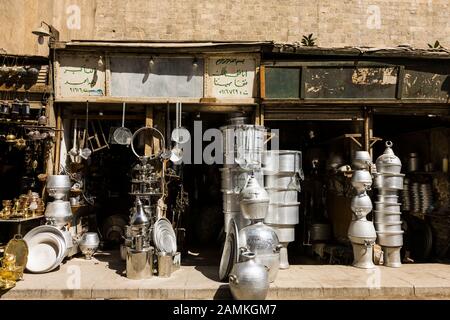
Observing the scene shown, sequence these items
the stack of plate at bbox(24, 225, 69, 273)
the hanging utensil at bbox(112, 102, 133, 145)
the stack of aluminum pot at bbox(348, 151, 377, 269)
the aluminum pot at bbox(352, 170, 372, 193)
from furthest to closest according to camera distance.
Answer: the hanging utensil at bbox(112, 102, 133, 145), the aluminum pot at bbox(352, 170, 372, 193), the stack of aluminum pot at bbox(348, 151, 377, 269), the stack of plate at bbox(24, 225, 69, 273)

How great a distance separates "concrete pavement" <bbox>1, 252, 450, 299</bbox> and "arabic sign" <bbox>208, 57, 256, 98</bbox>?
3.43 m

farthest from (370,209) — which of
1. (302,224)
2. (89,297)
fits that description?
(89,297)

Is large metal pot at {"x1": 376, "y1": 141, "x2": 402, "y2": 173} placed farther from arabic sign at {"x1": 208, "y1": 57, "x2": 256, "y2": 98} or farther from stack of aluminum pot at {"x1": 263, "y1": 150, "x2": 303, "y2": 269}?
arabic sign at {"x1": 208, "y1": 57, "x2": 256, "y2": 98}

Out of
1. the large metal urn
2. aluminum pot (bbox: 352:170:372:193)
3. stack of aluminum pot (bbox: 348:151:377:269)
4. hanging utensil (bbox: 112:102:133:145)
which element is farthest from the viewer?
hanging utensil (bbox: 112:102:133:145)

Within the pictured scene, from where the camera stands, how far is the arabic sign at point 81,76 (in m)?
7.08

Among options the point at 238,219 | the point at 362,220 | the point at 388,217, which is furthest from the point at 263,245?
the point at 388,217

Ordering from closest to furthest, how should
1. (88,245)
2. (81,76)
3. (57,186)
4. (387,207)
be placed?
1. (387,207)
2. (57,186)
3. (88,245)
4. (81,76)

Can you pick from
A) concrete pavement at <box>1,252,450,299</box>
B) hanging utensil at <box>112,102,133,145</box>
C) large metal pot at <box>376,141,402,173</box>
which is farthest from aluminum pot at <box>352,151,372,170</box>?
hanging utensil at <box>112,102,133,145</box>

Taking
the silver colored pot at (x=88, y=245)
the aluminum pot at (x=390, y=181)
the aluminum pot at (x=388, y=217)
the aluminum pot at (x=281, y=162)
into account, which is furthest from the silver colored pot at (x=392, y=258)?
the silver colored pot at (x=88, y=245)

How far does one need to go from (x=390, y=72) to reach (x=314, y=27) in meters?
5.32

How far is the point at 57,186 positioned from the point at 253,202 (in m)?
3.72

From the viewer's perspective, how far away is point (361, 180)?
20.8ft

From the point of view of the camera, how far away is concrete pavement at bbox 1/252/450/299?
16.8 feet

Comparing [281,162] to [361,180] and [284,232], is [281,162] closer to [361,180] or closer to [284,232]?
[284,232]
